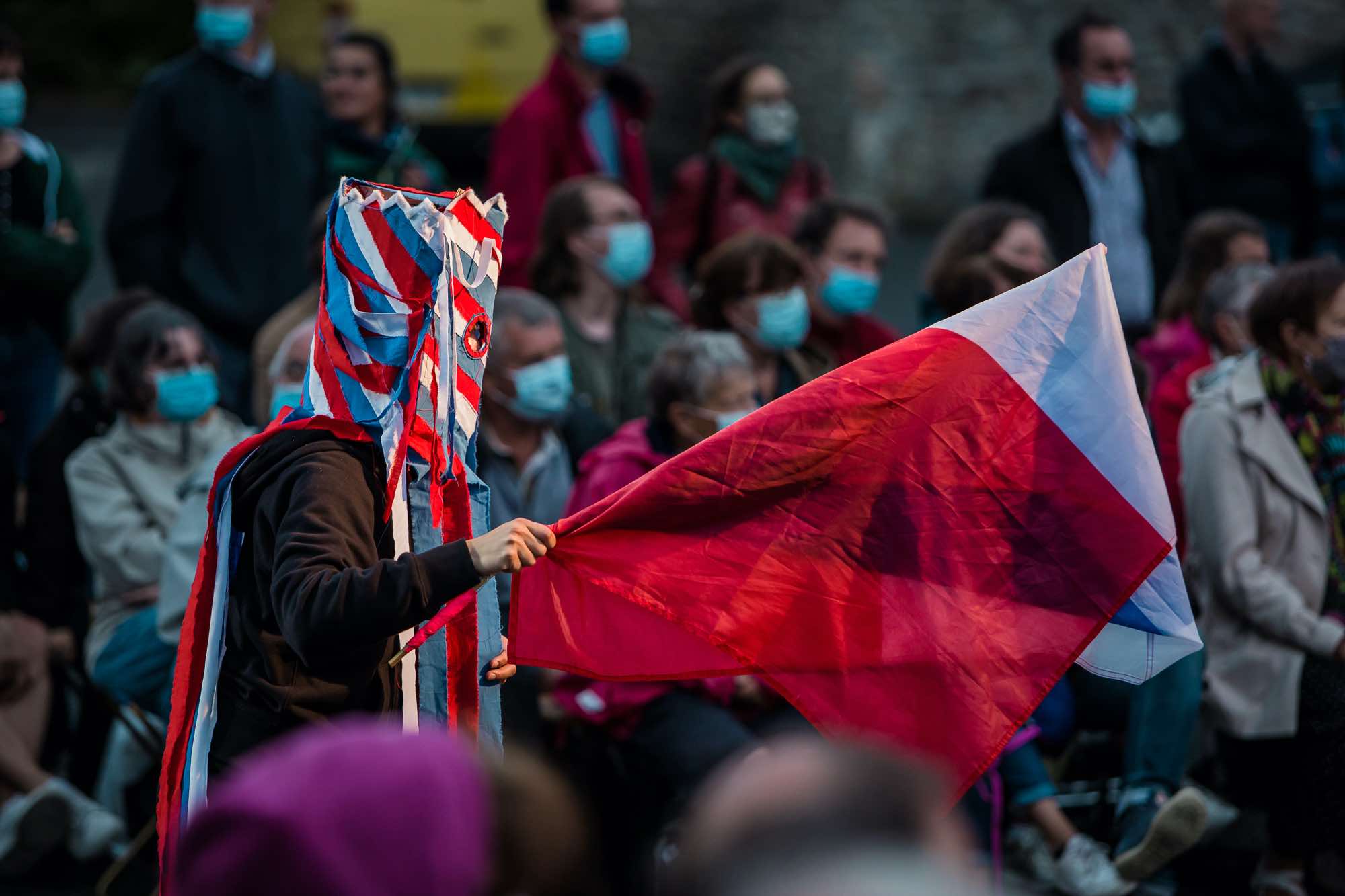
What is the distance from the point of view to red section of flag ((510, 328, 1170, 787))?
394 centimetres


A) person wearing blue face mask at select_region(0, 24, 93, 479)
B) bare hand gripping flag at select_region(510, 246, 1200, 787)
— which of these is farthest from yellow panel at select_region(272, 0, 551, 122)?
bare hand gripping flag at select_region(510, 246, 1200, 787)

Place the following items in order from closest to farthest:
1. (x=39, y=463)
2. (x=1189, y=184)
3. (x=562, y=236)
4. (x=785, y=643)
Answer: (x=785, y=643) → (x=39, y=463) → (x=562, y=236) → (x=1189, y=184)

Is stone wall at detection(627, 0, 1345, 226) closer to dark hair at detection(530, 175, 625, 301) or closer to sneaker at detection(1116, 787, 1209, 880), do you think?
dark hair at detection(530, 175, 625, 301)

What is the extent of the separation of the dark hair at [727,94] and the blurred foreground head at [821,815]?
6339mm

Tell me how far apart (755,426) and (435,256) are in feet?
2.71

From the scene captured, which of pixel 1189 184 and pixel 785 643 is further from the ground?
pixel 1189 184

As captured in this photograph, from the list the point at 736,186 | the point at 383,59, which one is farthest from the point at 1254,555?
the point at 383,59

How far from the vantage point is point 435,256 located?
3.59 m

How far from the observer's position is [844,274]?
22.7ft

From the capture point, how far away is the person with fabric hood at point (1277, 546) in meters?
5.47

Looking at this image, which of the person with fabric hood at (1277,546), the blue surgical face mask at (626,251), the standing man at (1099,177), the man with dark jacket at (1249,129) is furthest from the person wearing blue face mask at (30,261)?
the man with dark jacket at (1249,129)

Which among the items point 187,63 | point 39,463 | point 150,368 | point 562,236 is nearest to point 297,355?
point 150,368

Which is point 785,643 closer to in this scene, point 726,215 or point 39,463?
point 39,463

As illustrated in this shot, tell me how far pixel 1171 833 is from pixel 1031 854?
0.55m
